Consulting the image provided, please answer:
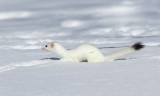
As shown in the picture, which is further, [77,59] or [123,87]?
[77,59]

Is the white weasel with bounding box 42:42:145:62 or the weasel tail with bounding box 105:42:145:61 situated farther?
the white weasel with bounding box 42:42:145:62

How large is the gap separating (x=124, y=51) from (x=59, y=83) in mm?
3189

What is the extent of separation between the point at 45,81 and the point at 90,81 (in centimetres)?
62

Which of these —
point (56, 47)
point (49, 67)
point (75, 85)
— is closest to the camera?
point (75, 85)

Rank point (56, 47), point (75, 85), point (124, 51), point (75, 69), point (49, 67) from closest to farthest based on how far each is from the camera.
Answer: point (75, 85), point (75, 69), point (49, 67), point (124, 51), point (56, 47)

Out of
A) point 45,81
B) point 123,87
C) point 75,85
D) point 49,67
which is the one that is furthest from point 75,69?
point 123,87

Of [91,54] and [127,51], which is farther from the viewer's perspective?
[91,54]

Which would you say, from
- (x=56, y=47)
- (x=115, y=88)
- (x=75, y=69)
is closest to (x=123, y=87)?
(x=115, y=88)

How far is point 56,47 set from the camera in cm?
864

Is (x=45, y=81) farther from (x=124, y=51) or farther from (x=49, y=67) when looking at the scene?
(x=124, y=51)

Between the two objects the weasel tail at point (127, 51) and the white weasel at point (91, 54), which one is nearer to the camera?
the weasel tail at point (127, 51)

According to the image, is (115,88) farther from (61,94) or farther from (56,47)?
(56,47)

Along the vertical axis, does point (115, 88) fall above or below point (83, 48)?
below

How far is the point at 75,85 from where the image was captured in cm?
472
